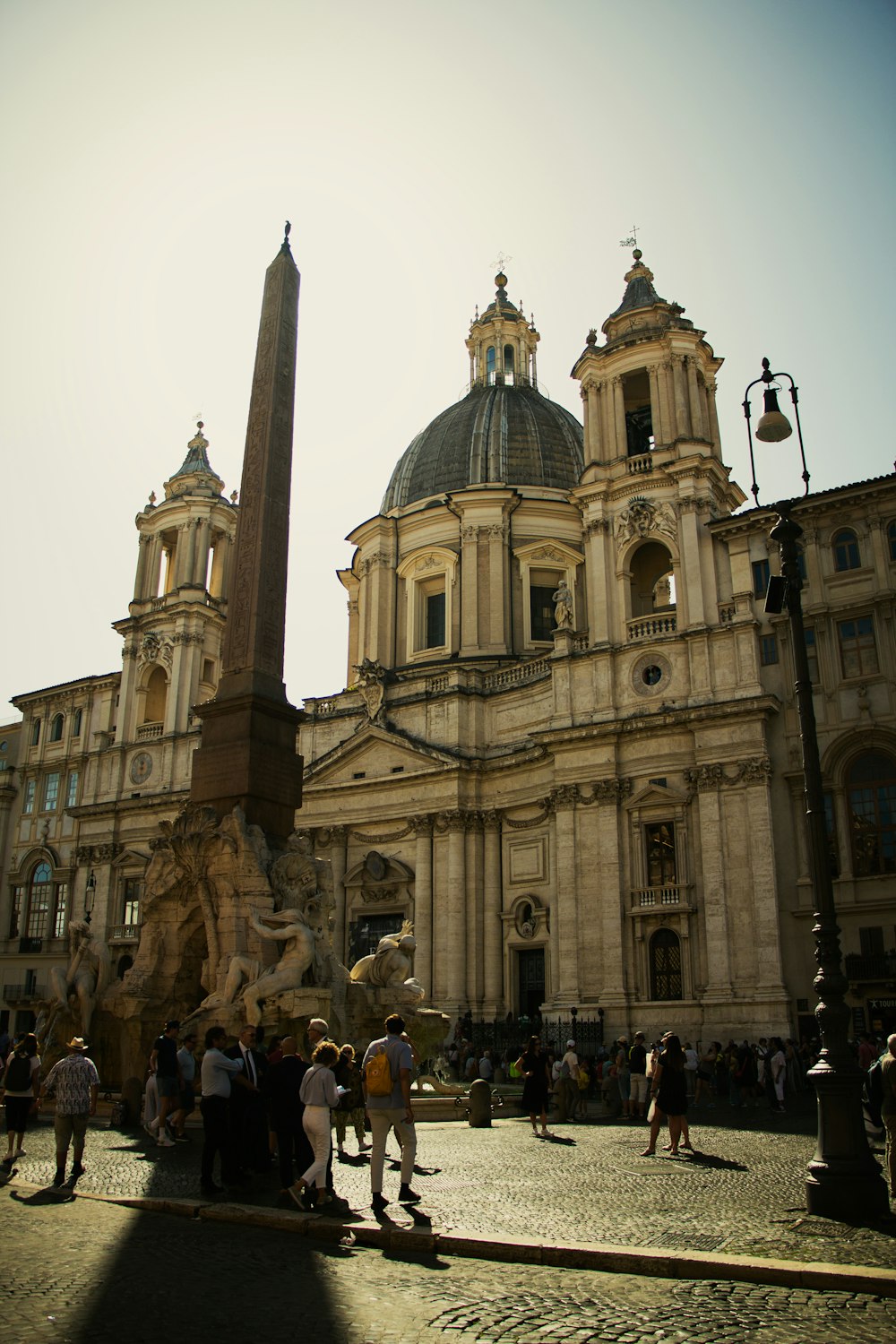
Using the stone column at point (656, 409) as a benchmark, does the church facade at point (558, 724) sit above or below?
below

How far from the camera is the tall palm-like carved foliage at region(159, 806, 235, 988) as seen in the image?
55.2 ft

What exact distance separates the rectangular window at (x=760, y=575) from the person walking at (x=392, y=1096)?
24.5 meters

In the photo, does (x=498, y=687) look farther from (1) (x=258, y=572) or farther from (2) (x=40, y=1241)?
(2) (x=40, y=1241)

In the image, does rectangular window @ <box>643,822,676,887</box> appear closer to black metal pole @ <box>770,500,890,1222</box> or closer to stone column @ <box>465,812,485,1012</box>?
stone column @ <box>465,812,485,1012</box>

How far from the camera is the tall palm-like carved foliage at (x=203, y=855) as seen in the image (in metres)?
16.8

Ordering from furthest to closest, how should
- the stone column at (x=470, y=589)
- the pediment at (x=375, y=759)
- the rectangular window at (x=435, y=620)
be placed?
the rectangular window at (x=435, y=620)
the stone column at (x=470, y=589)
the pediment at (x=375, y=759)

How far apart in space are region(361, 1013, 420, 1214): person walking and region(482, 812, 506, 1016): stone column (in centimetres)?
2564

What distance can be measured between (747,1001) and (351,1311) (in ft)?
76.9

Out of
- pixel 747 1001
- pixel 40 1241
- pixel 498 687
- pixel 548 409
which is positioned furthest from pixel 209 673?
pixel 40 1241

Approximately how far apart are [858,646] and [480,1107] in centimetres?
1711

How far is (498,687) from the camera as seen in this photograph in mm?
38281

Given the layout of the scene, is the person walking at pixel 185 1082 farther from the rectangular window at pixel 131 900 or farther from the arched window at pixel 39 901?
the arched window at pixel 39 901

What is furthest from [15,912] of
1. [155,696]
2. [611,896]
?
[611,896]

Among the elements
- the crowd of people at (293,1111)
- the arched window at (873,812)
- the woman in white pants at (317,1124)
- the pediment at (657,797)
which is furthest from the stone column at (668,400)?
the woman in white pants at (317,1124)
